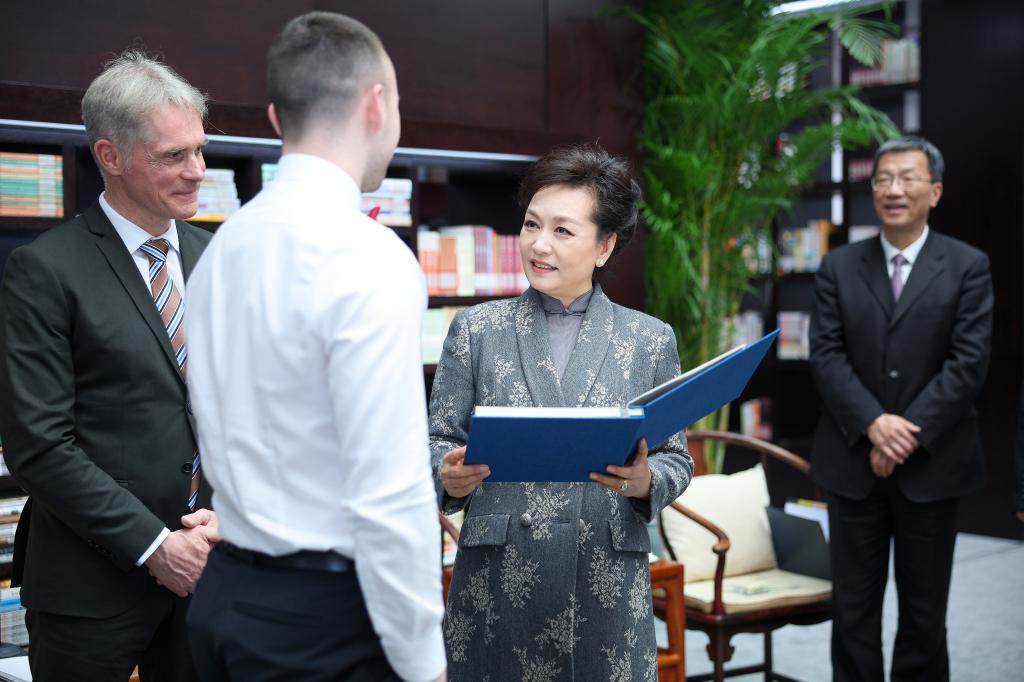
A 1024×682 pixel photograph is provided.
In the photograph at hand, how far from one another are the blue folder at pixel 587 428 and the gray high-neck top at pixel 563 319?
0.38 meters

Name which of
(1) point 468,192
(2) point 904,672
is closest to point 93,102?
(1) point 468,192

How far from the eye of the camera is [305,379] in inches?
56.7

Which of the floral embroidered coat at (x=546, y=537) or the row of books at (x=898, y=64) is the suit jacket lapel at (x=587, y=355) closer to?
the floral embroidered coat at (x=546, y=537)

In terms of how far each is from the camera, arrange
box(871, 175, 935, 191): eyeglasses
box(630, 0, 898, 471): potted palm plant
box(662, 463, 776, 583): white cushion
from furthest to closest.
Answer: box(630, 0, 898, 471): potted palm plant
box(662, 463, 776, 583): white cushion
box(871, 175, 935, 191): eyeglasses

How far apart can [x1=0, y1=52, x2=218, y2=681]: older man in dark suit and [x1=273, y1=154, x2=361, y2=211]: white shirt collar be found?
78 cm

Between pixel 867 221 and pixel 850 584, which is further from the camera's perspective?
pixel 867 221

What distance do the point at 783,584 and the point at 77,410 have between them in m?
2.60

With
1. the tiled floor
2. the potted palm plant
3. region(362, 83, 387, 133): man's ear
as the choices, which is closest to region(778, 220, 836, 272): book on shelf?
the potted palm plant

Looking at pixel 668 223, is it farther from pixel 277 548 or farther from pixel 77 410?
pixel 277 548

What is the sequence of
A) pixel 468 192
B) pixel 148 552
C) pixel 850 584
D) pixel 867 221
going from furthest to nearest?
pixel 867 221
pixel 468 192
pixel 850 584
pixel 148 552

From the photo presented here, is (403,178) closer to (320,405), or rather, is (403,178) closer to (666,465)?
(666,465)

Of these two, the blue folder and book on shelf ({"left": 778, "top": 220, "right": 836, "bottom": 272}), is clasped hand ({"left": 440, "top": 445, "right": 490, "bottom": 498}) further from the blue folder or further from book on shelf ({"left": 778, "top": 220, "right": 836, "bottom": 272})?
book on shelf ({"left": 778, "top": 220, "right": 836, "bottom": 272})

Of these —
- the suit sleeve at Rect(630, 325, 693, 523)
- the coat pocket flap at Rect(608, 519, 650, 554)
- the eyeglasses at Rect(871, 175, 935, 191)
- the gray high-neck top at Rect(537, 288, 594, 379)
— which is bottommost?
the coat pocket flap at Rect(608, 519, 650, 554)

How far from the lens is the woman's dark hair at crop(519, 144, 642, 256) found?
236cm
